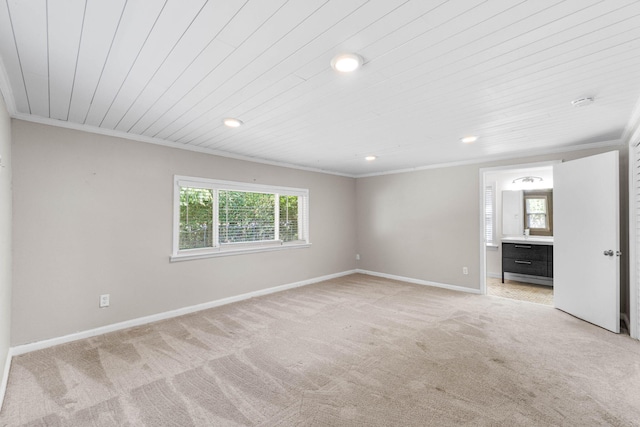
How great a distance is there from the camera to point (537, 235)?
5668 millimetres

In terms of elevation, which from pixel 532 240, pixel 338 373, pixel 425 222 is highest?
pixel 425 222

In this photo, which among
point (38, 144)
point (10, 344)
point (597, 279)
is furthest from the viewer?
point (597, 279)

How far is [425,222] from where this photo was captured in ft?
17.6

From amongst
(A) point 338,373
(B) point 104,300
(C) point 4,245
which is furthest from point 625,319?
(C) point 4,245

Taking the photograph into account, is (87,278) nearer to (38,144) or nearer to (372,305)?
(38,144)

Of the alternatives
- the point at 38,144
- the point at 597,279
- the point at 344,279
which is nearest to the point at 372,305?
the point at 344,279

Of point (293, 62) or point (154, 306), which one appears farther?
point (154, 306)

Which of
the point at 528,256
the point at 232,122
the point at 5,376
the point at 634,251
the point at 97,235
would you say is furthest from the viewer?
the point at 528,256

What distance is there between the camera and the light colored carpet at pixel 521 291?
4.54 m

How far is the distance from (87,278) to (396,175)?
5148 mm

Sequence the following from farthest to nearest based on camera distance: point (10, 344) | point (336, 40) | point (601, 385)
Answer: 1. point (10, 344)
2. point (601, 385)
3. point (336, 40)

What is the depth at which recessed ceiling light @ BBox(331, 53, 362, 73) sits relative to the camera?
66.7 inches

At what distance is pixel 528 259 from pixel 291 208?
454cm

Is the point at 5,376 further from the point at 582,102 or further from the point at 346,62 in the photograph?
the point at 582,102
